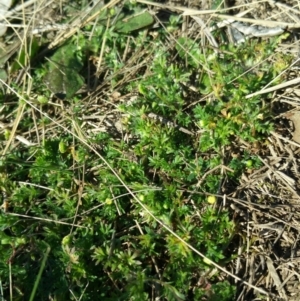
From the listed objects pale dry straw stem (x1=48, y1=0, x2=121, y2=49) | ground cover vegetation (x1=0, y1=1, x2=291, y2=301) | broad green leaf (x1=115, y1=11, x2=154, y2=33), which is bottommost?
ground cover vegetation (x1=0, y1=1, x2=291, y2=301)

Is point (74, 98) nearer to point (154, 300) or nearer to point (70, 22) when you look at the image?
point (70, 22)

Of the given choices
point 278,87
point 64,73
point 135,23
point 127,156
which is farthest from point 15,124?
point 278,87

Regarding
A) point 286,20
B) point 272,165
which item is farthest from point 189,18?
point 272,165

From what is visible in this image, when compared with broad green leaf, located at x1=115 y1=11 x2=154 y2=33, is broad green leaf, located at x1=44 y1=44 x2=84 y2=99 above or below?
below

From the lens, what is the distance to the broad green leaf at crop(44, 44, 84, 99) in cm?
328

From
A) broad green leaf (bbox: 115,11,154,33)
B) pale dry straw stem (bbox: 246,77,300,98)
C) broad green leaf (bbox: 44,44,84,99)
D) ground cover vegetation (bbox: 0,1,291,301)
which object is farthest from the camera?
broad green leaf (bbox: 115,11,154,33)

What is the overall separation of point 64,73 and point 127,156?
2.54 ft

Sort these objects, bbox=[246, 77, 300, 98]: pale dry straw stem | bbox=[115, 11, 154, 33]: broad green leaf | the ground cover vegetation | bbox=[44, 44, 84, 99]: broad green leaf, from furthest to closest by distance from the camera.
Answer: bbox=[115, 11, 154, 33]: broad green leaf → bbox=[44, 44, 84, 99]: broad green leaf → bbox=[246, 77, 300, 98]: pale dry straw stem → the ground cover vegetation

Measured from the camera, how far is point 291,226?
2.74 m

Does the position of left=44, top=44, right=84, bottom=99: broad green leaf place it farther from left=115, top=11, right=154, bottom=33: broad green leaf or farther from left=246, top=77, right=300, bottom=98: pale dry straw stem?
left=246, top=77, right=300, bottom=98: pale dry straw stem

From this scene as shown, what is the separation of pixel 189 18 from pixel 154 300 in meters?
1.85

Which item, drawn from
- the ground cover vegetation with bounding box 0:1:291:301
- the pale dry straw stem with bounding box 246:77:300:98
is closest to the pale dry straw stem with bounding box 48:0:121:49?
the ground cover vegetation with bounding box 0:1:291:301

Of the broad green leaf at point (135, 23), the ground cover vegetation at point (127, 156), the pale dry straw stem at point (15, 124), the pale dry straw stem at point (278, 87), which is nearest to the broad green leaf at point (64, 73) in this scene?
the ground cover vegetation at point (127, 156)

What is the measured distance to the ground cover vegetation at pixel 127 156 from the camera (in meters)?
2.61
